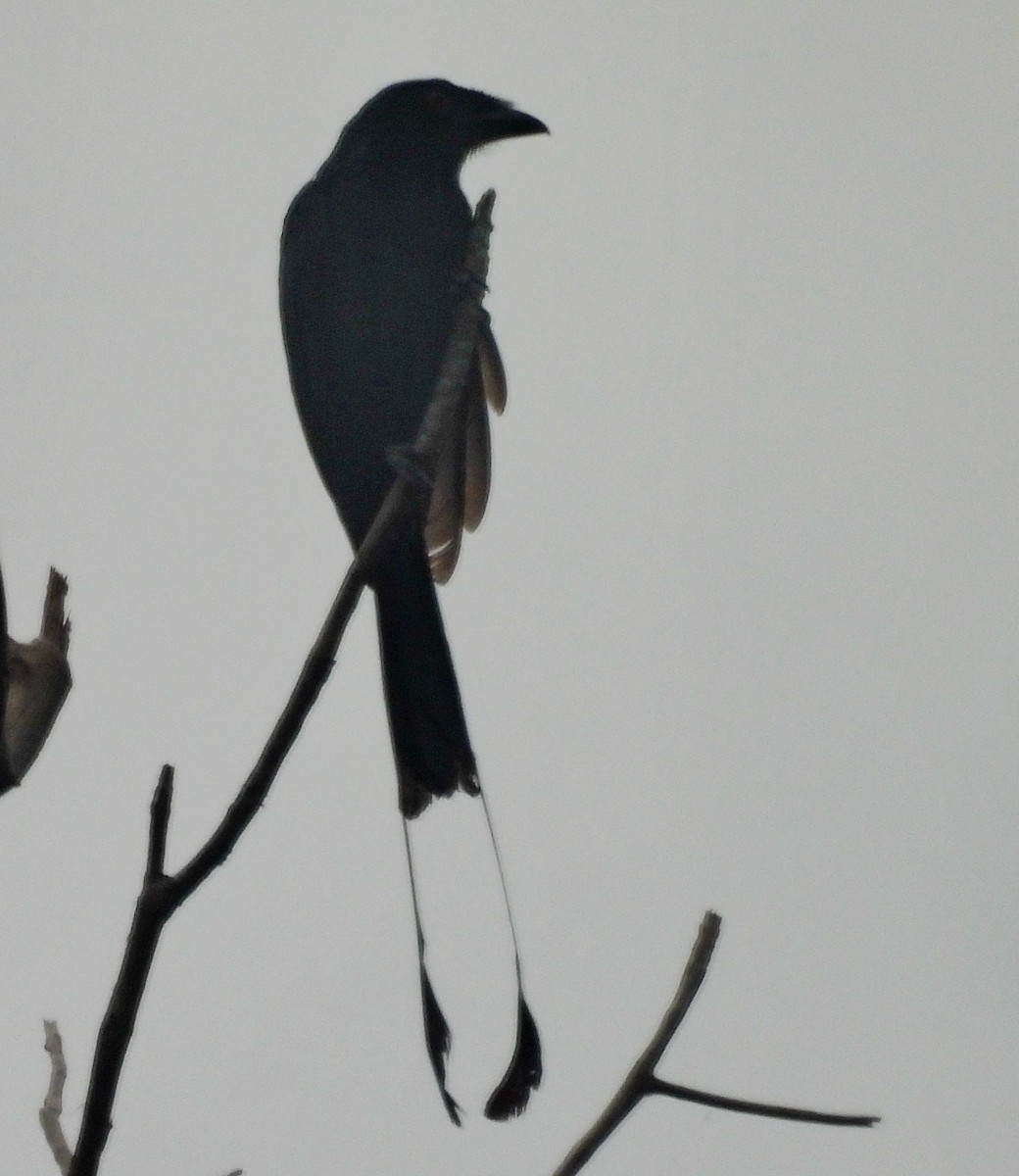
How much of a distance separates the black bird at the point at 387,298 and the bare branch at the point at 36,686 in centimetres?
148

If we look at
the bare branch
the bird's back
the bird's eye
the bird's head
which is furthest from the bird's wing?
the bare branch

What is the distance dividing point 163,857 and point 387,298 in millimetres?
2487

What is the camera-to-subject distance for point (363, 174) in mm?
3922

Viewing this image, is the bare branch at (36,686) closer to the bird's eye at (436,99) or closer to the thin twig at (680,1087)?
the thin twig at (680,1087)

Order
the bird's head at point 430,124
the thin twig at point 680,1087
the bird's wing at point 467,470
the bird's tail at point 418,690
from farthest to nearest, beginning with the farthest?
the bird's head at point 430,124 → the bird's wing at point 467,470 → the bird's tail at point 418,690 → the thin twig at point 680,1087

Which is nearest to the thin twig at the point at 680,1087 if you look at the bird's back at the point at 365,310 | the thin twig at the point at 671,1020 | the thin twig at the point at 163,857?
the thin twig at the point at 671,1020

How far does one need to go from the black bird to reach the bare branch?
1479 mm

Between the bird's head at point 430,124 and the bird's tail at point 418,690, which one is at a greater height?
the bird's head at point 430,124

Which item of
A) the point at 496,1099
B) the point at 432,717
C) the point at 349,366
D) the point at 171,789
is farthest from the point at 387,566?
the point at 171,789

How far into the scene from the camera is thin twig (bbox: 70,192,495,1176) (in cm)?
132

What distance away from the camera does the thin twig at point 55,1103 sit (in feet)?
5.52

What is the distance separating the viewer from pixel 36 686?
188cm

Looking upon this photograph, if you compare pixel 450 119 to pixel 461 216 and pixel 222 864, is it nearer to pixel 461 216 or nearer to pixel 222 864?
pixel 461 216

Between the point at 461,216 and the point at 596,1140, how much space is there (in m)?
2.83
